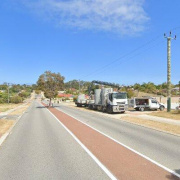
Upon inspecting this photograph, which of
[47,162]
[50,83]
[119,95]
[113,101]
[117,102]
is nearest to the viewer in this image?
[47,162]

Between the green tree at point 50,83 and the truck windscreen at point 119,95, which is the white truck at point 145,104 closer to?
the truck windscreen at point 119,95

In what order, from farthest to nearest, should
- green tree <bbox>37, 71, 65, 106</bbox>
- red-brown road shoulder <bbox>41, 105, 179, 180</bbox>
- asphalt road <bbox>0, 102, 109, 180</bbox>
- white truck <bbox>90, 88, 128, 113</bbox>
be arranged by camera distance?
1. green tree <bbox>37, 71, 65, 106</bbox>
2. white truck <bbox>90, 88, 128, 113</bbox>
3. asphalt road <bbox>0, 102, 109, 180</bbox>
4. red-brown road shoulder <bbox>41, 105, 179, 180</bbox>

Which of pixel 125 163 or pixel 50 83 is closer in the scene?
pixel 125 163

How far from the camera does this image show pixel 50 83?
5675 cm

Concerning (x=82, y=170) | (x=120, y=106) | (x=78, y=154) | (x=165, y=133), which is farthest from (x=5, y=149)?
(x=120, y=106)

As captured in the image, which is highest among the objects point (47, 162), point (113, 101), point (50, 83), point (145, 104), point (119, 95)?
point (50, 83)

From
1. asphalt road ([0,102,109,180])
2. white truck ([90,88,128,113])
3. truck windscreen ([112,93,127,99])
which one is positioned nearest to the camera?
asphalt road ([0,102,109,180])

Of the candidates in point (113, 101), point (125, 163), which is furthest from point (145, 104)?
point (125, 163)

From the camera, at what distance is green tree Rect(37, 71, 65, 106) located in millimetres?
56312

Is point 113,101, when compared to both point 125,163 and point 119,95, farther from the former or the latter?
point 125,163

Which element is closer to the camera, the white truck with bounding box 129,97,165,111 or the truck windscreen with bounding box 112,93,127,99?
the truck windscreen with bounding box 112,93,127,99

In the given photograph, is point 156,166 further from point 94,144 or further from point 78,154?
point 94,144

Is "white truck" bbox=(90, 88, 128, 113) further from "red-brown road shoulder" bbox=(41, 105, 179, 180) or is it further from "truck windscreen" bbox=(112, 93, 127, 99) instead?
"red-brown road shoulder" bbox=(41, 105, 179, 180)

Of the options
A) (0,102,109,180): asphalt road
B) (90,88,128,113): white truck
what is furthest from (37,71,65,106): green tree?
(0,102,109,180): asphalt road
